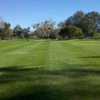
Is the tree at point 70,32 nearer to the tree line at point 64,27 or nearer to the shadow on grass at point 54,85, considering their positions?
the tree line at point 64,27

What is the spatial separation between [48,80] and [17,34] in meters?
185

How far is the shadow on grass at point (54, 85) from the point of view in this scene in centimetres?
897

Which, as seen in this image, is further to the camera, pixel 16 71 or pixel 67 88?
pixel 16 71

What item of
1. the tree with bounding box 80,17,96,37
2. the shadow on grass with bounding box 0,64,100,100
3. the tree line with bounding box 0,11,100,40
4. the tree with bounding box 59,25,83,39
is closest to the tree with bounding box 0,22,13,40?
the tree line with bounding box 0,11,100,40

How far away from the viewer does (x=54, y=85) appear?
10633 millimetres

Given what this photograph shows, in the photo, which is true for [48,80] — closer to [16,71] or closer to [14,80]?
[14,80]

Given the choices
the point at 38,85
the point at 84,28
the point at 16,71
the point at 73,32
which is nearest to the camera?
the point at 38,85

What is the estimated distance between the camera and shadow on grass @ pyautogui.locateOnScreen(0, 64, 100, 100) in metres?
8.97

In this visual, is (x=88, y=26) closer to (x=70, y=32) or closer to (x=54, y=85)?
(x=70, y=32)

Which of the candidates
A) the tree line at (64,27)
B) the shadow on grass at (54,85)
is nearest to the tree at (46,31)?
the tree line at (64,27)

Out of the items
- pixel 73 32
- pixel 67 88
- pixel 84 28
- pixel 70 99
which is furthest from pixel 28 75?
pixel 84 28

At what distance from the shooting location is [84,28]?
18088 centimetres

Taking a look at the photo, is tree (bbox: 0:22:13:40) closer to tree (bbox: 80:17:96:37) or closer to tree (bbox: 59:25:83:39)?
tree (bbox: 59:25:83:39)

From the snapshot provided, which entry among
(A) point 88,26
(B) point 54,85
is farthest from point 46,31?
(B) point 54,85
